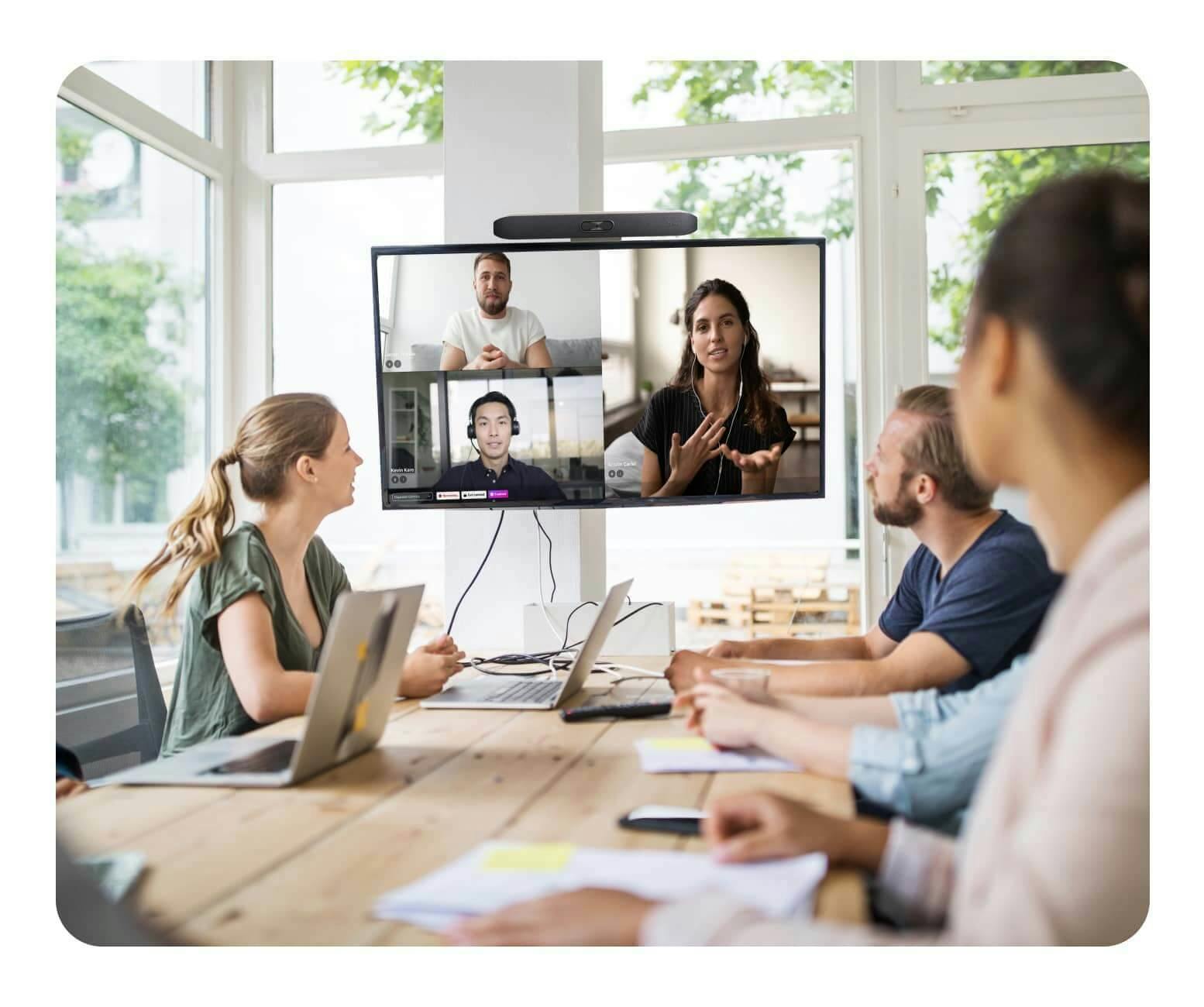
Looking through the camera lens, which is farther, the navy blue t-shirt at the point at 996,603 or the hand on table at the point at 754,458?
the hand on table at the point at 754,458

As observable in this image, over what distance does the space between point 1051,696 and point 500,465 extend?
1.86 metres

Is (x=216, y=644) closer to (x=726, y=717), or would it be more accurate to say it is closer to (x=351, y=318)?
(x=726, y=717)

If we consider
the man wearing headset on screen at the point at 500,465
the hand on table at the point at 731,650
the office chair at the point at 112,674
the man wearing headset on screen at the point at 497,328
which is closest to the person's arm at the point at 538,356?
the man wearing headset on screen at the point at 497,328

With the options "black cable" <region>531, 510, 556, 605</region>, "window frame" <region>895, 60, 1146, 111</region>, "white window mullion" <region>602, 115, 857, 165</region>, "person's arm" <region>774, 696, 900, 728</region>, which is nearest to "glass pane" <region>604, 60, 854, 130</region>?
"white window mullion" <region>602, 115, 857, 165</region>

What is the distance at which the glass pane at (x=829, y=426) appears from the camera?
10.3 feet

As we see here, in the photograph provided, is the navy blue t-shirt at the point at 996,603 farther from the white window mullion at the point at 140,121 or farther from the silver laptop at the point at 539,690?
the white window mullion at the point at 140,121

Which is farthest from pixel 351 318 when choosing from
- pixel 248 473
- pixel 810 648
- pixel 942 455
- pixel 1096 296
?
pixel 1096 296

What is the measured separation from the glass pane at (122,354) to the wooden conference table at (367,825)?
2.74ft

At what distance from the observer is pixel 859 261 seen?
308 centimetres
